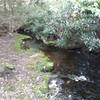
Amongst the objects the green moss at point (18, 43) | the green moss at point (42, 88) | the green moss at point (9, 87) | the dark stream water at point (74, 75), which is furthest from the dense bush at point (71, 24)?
the green moss at point (9, 87)

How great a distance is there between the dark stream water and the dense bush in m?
0.74

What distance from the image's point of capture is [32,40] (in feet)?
57.5

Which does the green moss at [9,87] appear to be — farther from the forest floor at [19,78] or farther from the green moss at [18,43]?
the green moss at [18,43]

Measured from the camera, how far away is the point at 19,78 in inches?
381

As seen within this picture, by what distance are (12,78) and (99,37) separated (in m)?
6.42

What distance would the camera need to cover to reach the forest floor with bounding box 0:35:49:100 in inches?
329

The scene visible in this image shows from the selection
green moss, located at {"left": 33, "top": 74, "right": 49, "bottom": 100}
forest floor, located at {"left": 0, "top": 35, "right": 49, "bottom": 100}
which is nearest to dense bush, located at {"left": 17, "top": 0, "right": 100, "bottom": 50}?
forest floor, located at {"left": 0, "top": 35, "right": 49, "bottom": 100}

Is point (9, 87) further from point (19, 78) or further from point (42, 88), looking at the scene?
point (42, 88)

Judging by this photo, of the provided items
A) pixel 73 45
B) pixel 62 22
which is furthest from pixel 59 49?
pixel 62 22

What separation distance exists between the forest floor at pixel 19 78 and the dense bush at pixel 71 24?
91.3 inches

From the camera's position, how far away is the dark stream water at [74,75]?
9.16 meters

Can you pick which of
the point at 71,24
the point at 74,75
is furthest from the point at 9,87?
the point at 71,24

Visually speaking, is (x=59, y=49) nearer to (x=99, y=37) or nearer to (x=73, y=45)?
(x=73, y=45)

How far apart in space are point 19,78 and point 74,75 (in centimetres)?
270
